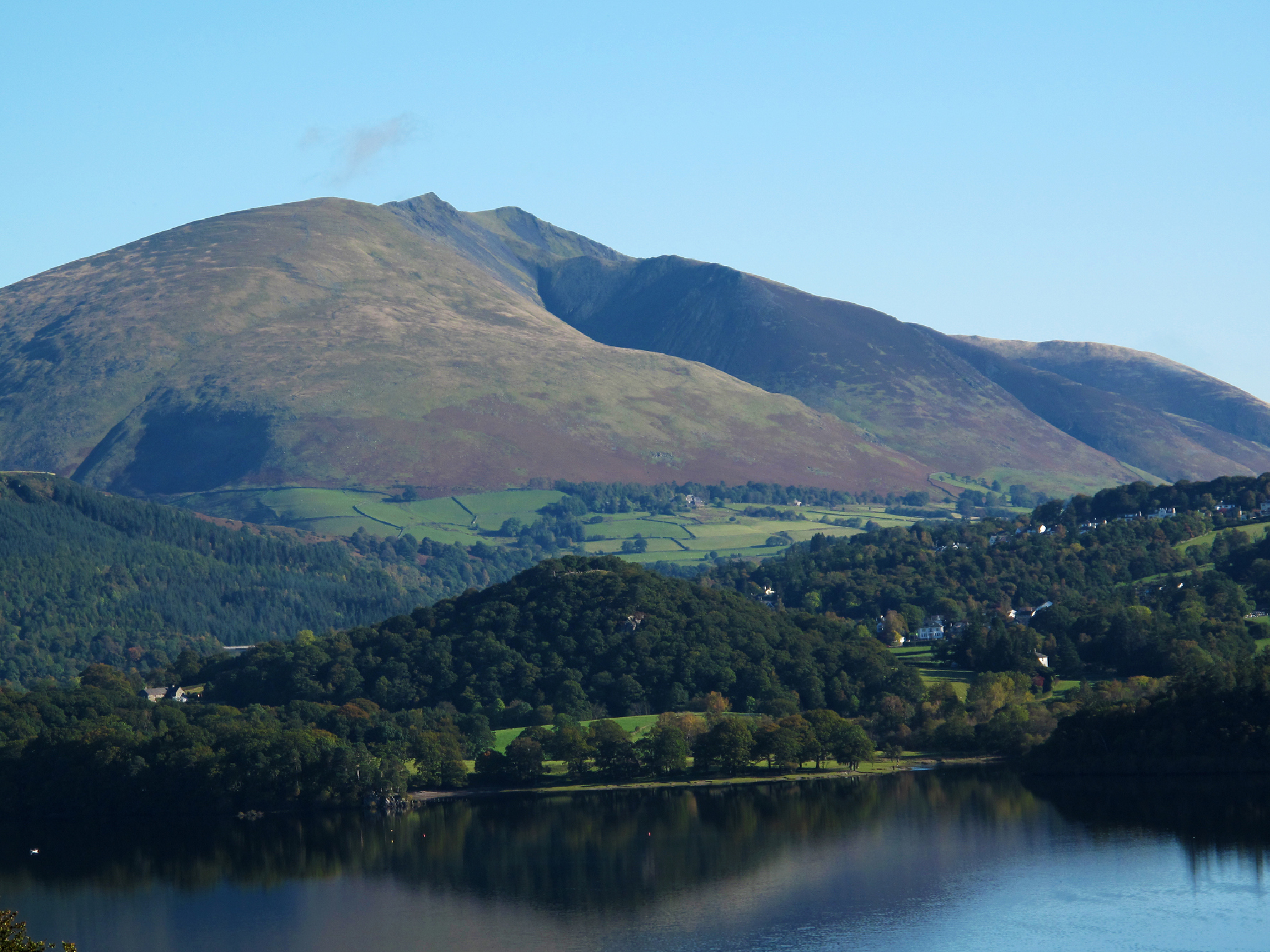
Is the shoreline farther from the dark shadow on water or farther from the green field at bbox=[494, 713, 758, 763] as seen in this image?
the green field at bbox=[494, 713, 758, 763]

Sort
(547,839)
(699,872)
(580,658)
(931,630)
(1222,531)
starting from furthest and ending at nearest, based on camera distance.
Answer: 1. (1222,531)
2. (931,630)
3. (580,658)
4. (547,839)
5. (699,872)

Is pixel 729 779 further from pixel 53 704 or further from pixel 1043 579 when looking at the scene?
pixel 1043 579

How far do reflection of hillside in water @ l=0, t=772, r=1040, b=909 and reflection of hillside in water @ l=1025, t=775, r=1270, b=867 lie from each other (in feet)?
11.6

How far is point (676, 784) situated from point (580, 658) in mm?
24127

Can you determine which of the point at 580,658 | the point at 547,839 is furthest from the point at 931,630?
the point at 547,839

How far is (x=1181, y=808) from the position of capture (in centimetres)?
9481

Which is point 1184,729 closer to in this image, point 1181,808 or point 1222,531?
point 1181,808

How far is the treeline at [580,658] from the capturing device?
442 feet

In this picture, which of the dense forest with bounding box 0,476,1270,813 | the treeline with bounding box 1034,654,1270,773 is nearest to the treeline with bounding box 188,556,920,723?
the dense forest with bounding box 0,476,1270,813

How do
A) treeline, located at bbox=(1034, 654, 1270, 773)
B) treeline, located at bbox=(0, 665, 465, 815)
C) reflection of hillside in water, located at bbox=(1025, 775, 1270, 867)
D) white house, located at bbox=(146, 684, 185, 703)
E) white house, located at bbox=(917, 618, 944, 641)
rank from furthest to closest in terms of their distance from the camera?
white house, located at bbox=(917, 618, 944, 641)
white house, located at bbox=(146, 684, 185, 703)
treeline, located at bbox=(0, 665, 465, 815)
treeline, located at bbox=(1034, 654, 1270, 773)
reflection of hillside in water, located at bbox=(1025, 775, 1270, 867)

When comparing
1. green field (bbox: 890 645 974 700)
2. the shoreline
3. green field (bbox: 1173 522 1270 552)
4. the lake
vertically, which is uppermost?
green field (bbox: 1173 522 1270 552)

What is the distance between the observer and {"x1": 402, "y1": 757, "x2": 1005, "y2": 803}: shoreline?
115m

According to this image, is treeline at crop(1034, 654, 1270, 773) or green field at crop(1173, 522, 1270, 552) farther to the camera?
green field at crop(1173, 522, 1270, 552)

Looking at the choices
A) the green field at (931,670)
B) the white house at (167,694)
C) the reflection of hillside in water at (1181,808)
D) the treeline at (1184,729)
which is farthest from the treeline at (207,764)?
the green field at (931,670)
